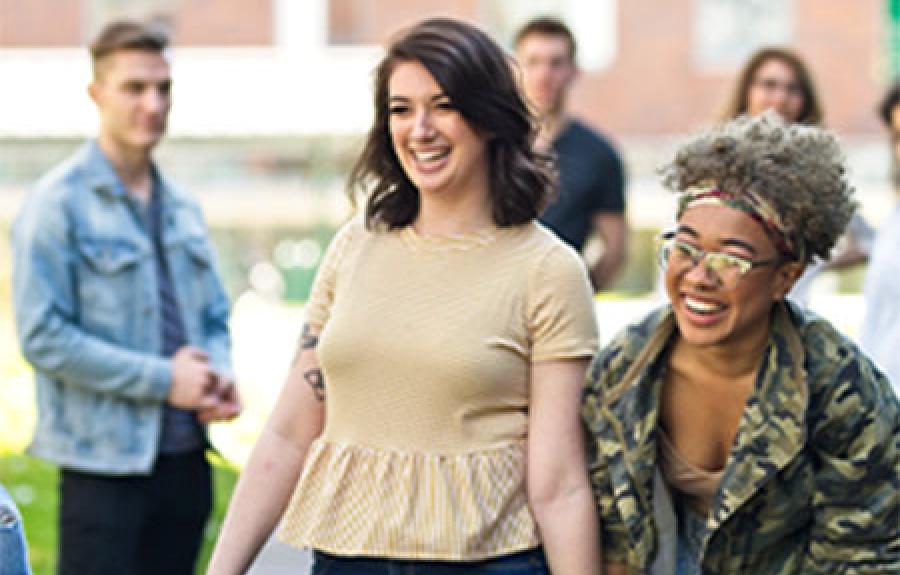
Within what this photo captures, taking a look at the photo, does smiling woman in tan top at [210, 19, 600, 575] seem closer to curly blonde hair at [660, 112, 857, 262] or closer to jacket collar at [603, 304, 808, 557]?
jacket collar at [603, 304, 808, 557]

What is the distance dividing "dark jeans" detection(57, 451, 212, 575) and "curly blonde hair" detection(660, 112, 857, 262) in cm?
237

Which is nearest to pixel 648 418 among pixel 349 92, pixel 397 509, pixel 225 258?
pixel 397 509

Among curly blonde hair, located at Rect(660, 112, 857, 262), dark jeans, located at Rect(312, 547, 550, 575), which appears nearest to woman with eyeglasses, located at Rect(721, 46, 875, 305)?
curly blonde hair, located at Rect(660, 112, 857, 262)

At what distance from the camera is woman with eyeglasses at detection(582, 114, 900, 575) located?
3484 millimetres

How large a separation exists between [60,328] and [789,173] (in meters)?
2.49

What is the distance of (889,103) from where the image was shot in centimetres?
641

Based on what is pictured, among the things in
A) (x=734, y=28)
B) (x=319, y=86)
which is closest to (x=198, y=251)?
(x=319, y=86)

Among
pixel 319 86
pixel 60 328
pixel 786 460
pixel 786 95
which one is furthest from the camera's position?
pixel 319 86

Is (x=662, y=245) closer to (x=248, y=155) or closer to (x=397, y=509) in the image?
(x=397, y=509)

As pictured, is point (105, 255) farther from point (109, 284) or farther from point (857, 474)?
point (857, 474)

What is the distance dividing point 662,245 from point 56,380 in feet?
7.96

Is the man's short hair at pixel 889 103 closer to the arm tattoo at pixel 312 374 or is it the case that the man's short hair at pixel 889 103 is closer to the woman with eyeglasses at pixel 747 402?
the woman with eyeglasses at pixel 747 402

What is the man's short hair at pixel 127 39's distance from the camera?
550cm

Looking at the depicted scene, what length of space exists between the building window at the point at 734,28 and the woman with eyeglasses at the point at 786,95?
20.0 meters
